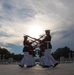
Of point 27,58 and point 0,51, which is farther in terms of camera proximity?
point 0,51

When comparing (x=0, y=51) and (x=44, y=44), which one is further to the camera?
(x=0, y=51)

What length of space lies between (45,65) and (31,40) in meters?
6.86

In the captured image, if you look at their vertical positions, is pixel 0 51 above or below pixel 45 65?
above

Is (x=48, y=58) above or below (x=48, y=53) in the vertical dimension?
below

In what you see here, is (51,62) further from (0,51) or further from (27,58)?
(0,51)

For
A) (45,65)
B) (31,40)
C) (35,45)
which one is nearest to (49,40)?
(45,65)

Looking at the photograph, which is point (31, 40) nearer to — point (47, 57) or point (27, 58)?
point (27, 58)

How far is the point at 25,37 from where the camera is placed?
2658cm

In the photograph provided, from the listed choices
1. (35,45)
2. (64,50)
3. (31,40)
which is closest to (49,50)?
(31,40)

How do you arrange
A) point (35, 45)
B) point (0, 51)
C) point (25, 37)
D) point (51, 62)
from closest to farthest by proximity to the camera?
point (51, 62)
point (25, 37)
point (35, 45)
point (0, 51)

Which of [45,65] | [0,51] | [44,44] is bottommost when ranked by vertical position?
[45,65]

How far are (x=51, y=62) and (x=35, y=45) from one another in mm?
9136

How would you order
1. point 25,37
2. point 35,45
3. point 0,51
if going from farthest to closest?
point 0,51 → point 35,45 → point 25,37

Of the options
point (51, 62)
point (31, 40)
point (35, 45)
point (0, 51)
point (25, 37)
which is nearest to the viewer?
point (51, 62)
